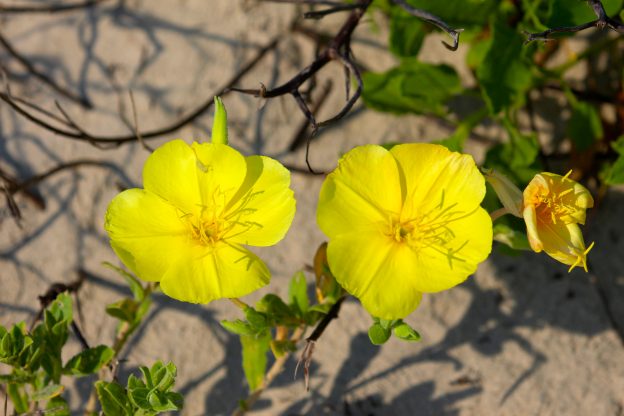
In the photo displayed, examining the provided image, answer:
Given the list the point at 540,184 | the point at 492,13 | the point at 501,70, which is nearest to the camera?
the point at 540,184

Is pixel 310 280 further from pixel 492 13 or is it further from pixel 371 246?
pixel 492 13

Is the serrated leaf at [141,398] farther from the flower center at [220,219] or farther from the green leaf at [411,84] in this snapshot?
the green leaf at [411,84]

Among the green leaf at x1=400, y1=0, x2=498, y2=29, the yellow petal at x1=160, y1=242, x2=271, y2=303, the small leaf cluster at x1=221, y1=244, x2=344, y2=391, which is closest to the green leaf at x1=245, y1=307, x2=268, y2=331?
the small leaf cluster at x1=221, y1=244, x2=344, y2=391

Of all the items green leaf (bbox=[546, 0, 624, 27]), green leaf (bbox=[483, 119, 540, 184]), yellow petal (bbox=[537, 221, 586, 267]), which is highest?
green leaf (bbox=[546, 0, 624, 27])

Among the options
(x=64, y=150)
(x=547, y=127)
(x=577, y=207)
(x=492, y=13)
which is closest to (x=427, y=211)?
(x=577, y=207)

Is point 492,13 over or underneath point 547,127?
over

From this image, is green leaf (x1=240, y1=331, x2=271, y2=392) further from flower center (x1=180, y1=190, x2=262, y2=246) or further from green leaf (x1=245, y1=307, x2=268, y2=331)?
flower center (x1=180, y1=190, x2=262, y2=246)
